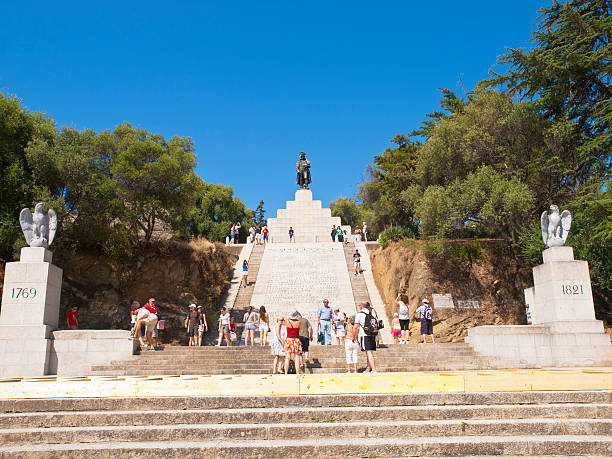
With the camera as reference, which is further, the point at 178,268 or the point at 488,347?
the point at 178,268

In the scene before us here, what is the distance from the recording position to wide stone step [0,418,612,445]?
5867 mm

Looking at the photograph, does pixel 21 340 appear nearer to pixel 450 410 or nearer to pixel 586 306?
pixel 450 410

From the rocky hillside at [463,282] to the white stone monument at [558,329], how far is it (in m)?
6.16

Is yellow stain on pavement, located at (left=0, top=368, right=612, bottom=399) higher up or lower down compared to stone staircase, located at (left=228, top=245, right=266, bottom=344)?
lower down

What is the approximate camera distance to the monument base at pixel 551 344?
1309 centimetres

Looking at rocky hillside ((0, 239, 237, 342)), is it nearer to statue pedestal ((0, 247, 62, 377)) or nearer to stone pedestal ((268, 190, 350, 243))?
statue pedestal ((0, 247, 62, 377))

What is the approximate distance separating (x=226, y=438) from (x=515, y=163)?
21.3 metres

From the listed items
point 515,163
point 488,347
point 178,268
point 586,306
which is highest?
point 515,163

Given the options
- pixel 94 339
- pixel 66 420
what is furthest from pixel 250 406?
pixel 94 339

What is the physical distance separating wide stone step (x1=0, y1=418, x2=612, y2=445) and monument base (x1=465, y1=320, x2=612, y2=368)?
25.4 ft

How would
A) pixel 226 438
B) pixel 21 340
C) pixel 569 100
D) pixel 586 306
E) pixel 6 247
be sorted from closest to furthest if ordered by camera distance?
1. pixel 226 438
2. pixel 21 340
3. pixel 586 306
4. pixel 6 247
5. pixel 569 100

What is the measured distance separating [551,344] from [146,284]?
17740mm

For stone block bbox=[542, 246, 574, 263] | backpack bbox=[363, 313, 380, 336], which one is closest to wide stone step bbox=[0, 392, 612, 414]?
backpack bbox=[363, 313, 380, 336]

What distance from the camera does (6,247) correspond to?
19.6 m
